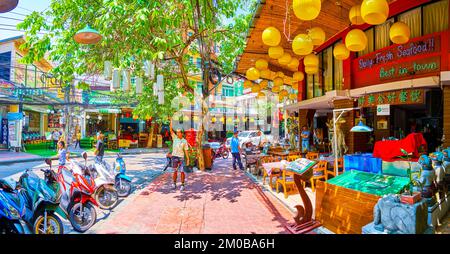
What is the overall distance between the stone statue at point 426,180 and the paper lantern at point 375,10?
2478 mm

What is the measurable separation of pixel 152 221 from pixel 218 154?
1118 cm

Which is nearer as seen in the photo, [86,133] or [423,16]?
[423,16]

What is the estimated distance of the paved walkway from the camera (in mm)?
4762

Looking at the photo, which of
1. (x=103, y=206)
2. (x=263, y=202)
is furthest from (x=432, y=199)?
(x=103, y=206)

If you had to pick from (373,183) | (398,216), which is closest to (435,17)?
(373,183)

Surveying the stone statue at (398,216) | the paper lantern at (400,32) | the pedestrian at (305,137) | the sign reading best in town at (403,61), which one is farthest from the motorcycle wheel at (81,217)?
the pedestrian at (305,137)

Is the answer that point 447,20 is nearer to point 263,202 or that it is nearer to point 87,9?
point 263,202

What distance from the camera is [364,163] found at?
7008mm

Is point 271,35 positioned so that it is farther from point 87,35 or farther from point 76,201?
point 76,201

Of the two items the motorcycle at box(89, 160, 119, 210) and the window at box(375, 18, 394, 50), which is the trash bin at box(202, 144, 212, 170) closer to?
the motorcycle at box(89, 160, 119, 210)

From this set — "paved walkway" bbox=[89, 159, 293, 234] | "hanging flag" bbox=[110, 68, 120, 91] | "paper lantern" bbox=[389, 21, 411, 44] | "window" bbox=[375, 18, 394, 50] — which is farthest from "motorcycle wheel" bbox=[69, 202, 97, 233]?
"window" bbox=[375, 18, 394, 50]

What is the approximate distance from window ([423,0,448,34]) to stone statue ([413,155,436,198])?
4576mm

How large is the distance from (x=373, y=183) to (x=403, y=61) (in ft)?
16.2
